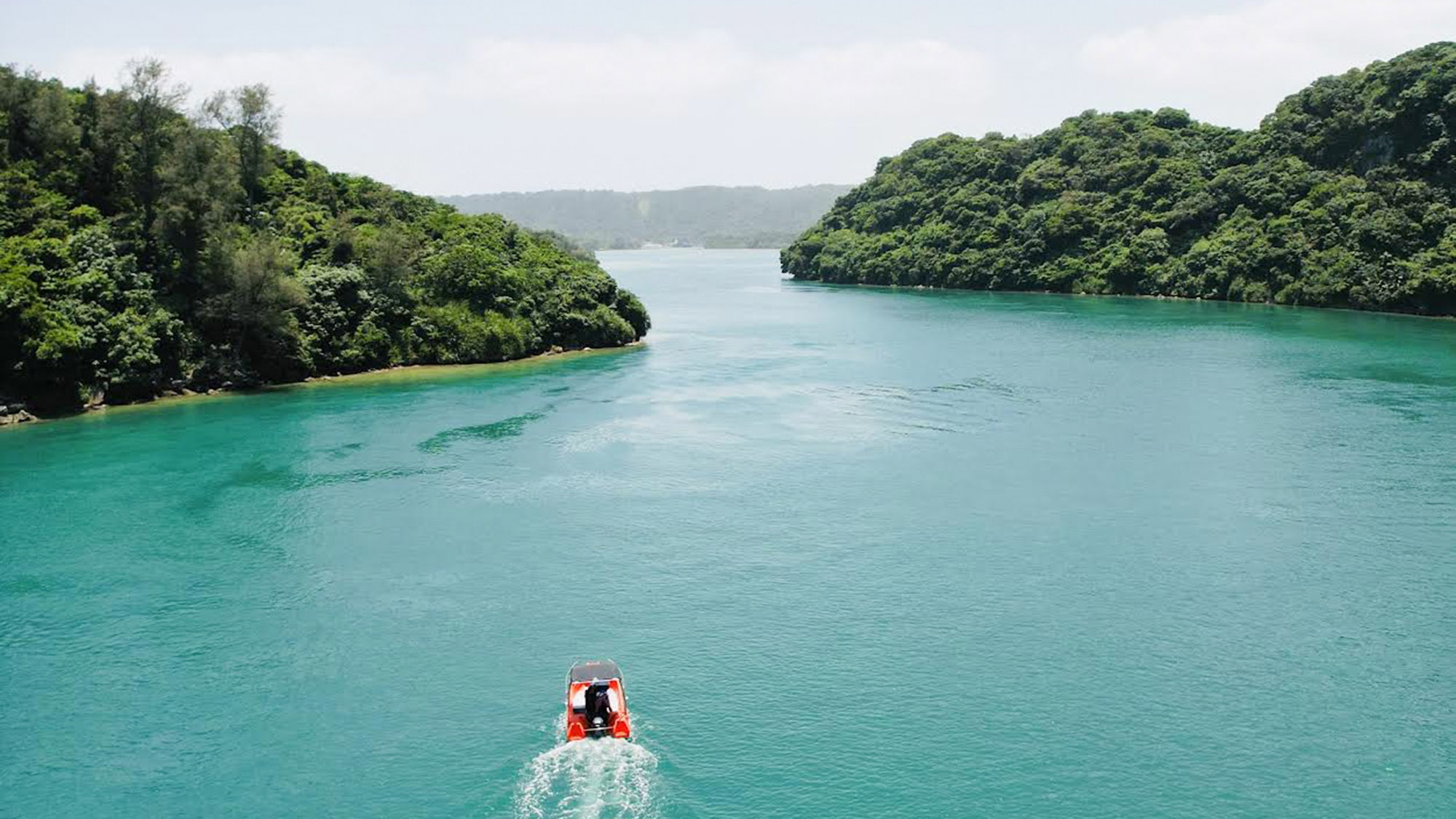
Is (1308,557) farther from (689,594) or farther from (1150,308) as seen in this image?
(1150,308)

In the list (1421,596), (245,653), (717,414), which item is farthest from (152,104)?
(1421,596)

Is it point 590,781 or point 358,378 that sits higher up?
point 358,378

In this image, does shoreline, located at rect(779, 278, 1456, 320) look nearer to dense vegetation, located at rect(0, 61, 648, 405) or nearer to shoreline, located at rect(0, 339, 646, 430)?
shoreline, located at rect(0, 339, 646, 430)

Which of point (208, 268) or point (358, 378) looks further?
point (358, 378)

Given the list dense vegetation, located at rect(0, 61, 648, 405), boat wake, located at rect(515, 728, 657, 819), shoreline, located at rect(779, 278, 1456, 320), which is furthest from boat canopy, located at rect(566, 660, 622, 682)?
shoreline, located at rect(779, 278, 1456, 320)

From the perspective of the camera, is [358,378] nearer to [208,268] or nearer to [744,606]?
[208,268]

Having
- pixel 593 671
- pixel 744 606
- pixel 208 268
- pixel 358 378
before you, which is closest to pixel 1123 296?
pixel 358 378

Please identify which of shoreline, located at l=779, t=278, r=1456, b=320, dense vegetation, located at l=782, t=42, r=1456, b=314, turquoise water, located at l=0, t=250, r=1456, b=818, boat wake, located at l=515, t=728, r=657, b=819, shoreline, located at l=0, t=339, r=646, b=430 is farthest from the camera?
dense vegetation, located at l=782, t=42, r=1456, b=314
